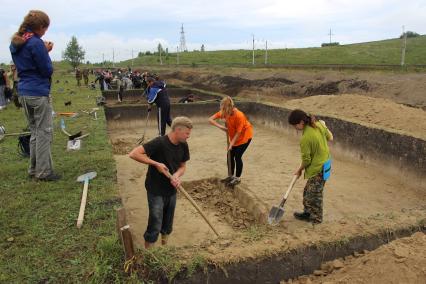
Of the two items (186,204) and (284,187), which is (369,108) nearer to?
(284,187)

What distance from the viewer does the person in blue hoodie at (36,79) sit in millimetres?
4594

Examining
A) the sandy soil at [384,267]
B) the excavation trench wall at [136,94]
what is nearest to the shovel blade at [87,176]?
the sandy soil at [384,267]

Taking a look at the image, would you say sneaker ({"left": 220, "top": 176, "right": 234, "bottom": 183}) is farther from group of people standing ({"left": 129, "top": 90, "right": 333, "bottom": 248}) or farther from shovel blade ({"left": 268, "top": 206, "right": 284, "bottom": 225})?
shovel blade ({"left": 268, "top": 206, "right": 284, "bottom": 225})

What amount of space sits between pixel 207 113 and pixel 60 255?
11.4 meters

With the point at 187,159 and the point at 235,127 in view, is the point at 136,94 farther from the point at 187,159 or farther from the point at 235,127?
the point at 187,159

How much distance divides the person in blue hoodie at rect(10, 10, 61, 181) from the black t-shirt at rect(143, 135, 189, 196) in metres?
1.85

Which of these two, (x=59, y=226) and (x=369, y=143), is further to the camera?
(x=369, y=143)

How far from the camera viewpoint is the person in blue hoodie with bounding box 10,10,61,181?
4.59m

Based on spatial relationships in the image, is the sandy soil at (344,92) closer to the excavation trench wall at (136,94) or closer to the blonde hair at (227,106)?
the blonde hair at (227,106)

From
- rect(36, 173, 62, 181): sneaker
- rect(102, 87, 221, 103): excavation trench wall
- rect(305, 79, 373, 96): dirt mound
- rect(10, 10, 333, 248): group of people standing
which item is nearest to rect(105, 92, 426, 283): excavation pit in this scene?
rect(10, 10, 333, 248): group of people standing

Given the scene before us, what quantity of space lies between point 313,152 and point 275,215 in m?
0.97

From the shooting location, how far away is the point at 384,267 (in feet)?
11.3

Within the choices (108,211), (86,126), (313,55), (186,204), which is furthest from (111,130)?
(313,55)

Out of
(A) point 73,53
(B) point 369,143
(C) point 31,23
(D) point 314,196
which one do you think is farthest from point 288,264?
(A) point 73,53
